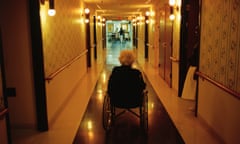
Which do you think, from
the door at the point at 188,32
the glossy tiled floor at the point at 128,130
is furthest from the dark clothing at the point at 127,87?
the door at the point at 188,32

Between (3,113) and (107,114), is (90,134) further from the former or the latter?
(3,113)

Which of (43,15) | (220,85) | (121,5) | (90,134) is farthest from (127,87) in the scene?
(121,5)

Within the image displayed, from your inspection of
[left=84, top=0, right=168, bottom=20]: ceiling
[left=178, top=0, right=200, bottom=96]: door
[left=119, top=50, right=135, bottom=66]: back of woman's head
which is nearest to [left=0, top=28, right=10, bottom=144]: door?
[left=119, top=50, right=135, bottom=66]: back of woman's head

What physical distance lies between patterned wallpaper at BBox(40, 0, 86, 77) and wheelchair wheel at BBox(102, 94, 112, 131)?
89cm

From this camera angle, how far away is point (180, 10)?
5211 millimetres

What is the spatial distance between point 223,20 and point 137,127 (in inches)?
71.3

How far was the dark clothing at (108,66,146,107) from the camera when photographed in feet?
11.7

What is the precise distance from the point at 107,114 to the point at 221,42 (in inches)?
69.1

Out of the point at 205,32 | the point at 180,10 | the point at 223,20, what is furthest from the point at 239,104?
the point at 180,10

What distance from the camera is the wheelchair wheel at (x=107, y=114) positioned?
369 centimetres

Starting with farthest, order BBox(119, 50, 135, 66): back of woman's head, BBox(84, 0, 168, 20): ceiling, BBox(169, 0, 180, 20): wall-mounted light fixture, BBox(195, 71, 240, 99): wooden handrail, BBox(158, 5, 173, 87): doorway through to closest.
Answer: BBox(84, 0, 168, 20): ceiling < BBox(158, 5, 173, 87): doorway < BBox(169, 0, 180, 20): wall-mounted light fixture < BBox(119, 50, 135, 66): back of woman's head < BBox(195, 71, 240, 99): wooden handrail

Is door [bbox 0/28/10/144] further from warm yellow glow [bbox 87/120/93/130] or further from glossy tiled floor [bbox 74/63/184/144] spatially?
warm yellow glow [bbox 87/120/93/130]

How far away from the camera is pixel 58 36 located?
446 cm

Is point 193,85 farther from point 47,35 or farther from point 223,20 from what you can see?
point 47,35
